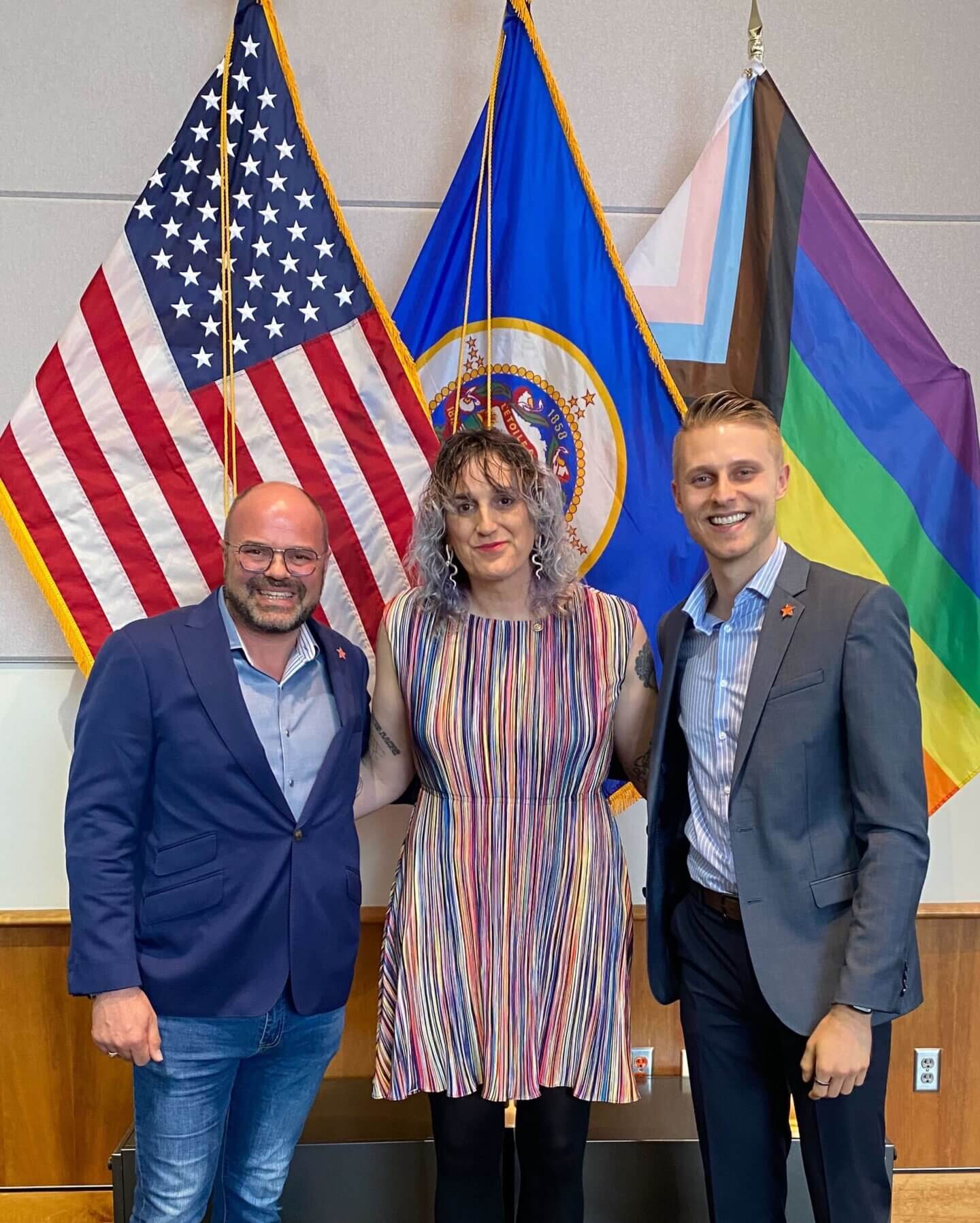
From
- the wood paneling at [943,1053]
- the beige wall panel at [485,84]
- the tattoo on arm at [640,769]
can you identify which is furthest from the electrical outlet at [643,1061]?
the beige wall panel at [485,84]

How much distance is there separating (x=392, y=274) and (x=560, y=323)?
0.46 meters

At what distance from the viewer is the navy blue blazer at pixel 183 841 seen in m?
1.54

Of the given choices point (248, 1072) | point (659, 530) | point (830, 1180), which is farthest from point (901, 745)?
point (248, 1072)

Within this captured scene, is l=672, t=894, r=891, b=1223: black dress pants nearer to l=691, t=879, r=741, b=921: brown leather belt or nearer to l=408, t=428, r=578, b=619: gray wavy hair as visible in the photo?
l=691, t=879, r=741, b=921: brown leather belt

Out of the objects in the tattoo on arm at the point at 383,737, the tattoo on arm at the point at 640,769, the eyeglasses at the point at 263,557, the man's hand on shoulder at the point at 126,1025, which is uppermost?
the eyeglasses at the point at 263,557

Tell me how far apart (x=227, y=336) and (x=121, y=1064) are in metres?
1.80

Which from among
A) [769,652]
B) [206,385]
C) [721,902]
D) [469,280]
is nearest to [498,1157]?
[721,902]

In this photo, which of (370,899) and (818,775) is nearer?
(818,775)

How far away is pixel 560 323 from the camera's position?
2328 mm

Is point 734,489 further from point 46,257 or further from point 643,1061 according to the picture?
point 46,257

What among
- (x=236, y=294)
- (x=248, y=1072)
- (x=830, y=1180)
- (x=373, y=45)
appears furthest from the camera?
(x=373, y=45)

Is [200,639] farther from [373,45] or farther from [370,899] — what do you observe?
[373,45]

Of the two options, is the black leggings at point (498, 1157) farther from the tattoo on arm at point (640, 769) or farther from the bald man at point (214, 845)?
the tattoo on arm at point (640, 769)

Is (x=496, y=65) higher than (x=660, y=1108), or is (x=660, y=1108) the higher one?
(x=496, y=65)
